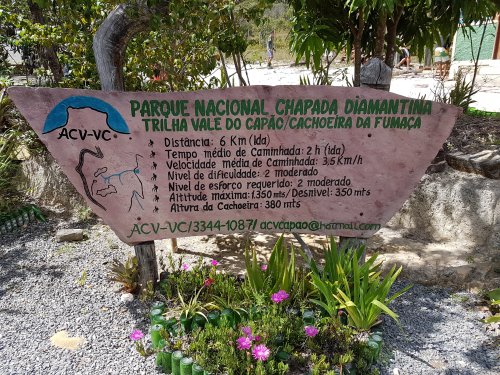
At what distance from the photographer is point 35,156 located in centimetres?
479

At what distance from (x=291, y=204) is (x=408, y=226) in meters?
2.14

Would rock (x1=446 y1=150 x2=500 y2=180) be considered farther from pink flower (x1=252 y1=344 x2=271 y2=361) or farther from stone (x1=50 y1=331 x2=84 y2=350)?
stone (x1=50 y1=331 x2=84 y2=350)

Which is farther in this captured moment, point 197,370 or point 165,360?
point 165,360

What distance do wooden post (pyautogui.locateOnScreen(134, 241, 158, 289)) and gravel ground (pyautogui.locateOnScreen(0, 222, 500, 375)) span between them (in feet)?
0.63

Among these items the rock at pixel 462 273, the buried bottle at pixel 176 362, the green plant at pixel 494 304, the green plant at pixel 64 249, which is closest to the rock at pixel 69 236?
the green plant at pixel 64 249

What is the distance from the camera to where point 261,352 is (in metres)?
2.15

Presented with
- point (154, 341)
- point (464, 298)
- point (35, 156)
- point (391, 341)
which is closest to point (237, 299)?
point (154, 341)

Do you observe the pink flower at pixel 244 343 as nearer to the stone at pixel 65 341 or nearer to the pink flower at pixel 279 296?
the pink flower at pixel 279 296

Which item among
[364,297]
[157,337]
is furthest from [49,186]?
[364,297]

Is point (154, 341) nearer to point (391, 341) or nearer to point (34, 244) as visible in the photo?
point (391, 341)

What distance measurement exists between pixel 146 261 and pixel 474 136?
12.2 ft

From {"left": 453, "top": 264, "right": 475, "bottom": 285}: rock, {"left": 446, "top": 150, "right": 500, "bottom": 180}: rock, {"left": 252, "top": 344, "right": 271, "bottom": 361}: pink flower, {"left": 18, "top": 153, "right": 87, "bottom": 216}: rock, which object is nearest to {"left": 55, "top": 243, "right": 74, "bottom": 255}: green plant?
{"left": 18, "top": 153, "right": 87, "bottom": 216}: rock

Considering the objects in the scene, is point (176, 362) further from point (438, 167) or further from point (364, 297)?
point (438, 167)

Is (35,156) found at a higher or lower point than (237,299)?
higher
